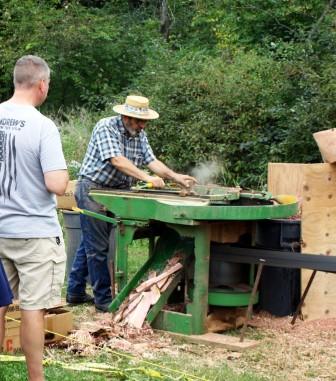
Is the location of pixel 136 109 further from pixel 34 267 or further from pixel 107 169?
pixel 34 267

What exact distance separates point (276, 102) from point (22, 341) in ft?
23.7

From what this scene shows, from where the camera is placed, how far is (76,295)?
755cm

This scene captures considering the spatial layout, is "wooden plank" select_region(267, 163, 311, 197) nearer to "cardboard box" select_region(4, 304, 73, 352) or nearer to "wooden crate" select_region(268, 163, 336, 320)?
"wooden crate" select_region(268, 163, 336, 320)

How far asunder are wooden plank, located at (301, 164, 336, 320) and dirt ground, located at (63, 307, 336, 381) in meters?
0.13

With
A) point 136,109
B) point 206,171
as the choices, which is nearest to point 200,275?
point 136,109

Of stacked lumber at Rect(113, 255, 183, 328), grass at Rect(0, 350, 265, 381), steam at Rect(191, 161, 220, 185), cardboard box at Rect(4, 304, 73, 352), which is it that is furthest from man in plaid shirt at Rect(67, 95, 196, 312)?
steam at Rect(191, 161, 220, 185)

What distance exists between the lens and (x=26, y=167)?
4609 millimetres

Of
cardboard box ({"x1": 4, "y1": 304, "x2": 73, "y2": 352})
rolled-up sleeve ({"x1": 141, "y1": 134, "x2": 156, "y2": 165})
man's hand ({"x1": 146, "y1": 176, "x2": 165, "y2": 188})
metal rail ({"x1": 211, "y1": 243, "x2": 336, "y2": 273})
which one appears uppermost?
rolled-up sleeve ({"x1": 141, "y1": 134, "x2": 156, "y2": 165})

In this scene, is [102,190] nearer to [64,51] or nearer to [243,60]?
[243,60]

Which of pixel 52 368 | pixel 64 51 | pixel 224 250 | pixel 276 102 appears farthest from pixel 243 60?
pixel 52 368

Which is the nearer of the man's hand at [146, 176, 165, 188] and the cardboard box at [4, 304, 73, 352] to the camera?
the cardboard box at [4, 304, 73, 352]

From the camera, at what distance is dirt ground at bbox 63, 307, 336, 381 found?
556 centimetres

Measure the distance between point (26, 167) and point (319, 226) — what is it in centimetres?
302

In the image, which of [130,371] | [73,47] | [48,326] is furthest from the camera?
[73,47]
